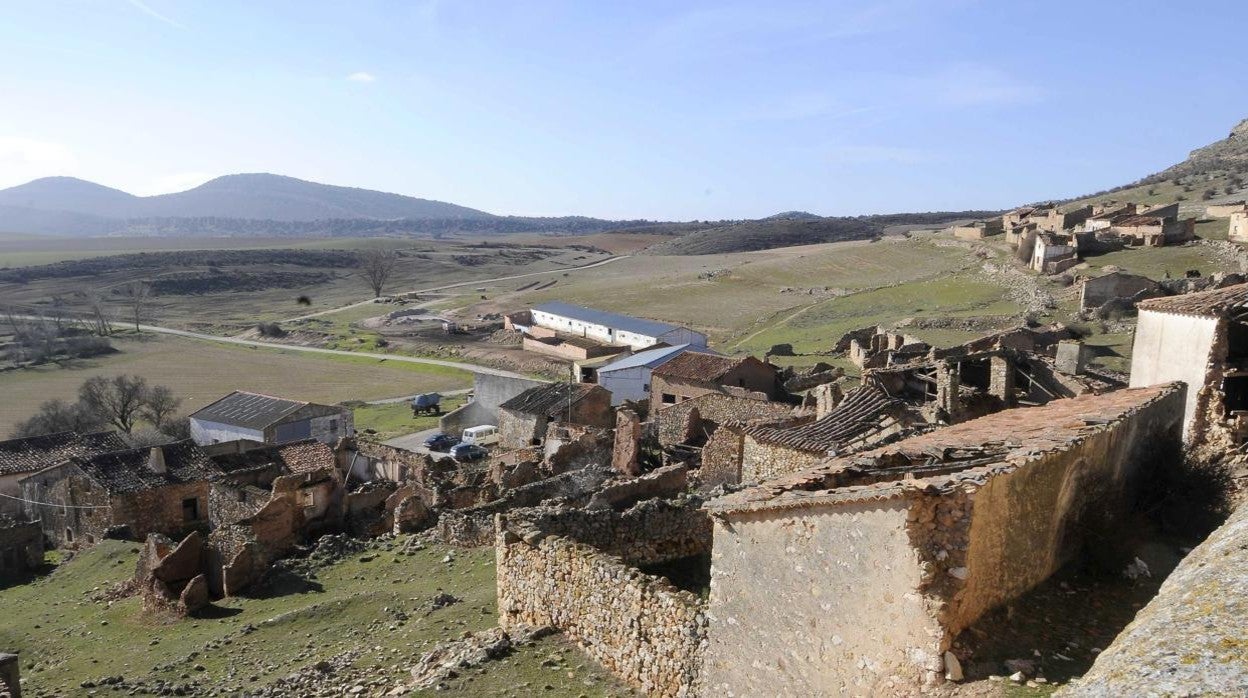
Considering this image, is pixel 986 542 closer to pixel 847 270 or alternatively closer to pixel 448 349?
pixel 448 349

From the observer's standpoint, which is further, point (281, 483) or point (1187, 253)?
point (1187, 253)

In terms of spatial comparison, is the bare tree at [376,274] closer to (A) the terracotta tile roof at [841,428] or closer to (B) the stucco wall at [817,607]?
(A) the terracotta tile roof at [841,428]

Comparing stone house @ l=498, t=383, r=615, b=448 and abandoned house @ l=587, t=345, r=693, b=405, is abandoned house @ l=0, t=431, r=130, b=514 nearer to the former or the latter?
stone house @ l=498, t=383, r=615, b=448

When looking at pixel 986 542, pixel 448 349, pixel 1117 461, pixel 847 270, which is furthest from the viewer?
pixel 847 270

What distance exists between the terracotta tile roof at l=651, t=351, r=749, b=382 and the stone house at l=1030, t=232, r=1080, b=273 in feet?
79.6

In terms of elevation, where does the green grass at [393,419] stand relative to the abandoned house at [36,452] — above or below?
below

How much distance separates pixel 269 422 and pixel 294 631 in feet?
80.8

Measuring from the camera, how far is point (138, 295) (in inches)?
4262

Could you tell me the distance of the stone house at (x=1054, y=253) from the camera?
49125mm

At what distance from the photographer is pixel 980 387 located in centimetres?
1950

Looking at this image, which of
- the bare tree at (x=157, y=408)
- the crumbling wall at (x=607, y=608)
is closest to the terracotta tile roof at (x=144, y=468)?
the bare tree at (x=157, y=408)

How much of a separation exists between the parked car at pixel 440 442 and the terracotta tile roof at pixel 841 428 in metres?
23.3

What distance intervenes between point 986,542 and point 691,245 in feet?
548

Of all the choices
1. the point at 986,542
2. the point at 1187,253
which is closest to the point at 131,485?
the point at 986,542
